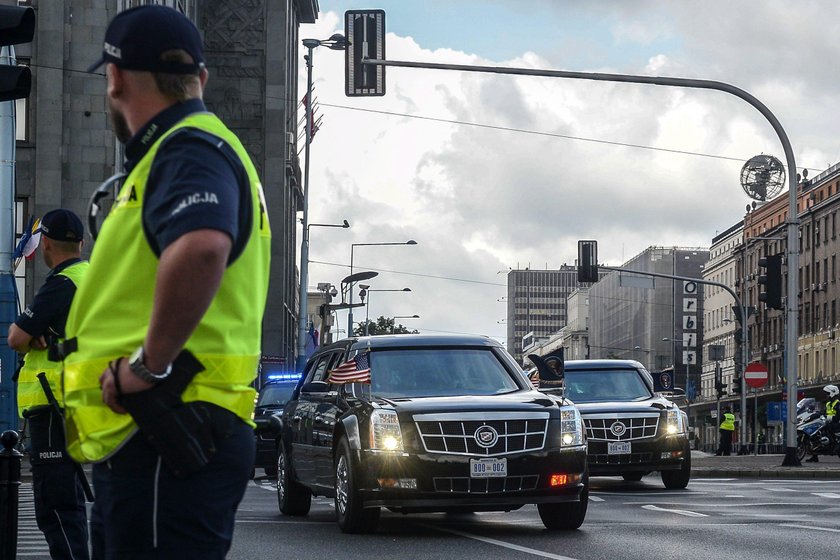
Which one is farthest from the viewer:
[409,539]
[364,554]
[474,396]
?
[474,396]

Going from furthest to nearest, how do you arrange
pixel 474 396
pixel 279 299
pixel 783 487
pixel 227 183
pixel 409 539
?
1. pixel 279 299
2. pixel 783 487
3. pixel 474 396
4. pixel 409 539
5. pixel 227 183

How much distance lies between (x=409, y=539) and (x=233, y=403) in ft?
30.1

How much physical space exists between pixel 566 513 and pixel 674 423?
8455mm

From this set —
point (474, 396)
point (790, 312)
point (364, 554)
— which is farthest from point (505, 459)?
point (790, 312)

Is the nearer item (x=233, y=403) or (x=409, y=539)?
(x=233, y=403)

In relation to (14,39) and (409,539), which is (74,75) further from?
(14,39)

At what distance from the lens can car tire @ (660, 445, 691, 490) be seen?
21.9 metres

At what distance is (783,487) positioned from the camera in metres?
22.6

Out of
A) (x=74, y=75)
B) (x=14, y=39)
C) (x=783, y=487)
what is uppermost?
(x=74, y=75)

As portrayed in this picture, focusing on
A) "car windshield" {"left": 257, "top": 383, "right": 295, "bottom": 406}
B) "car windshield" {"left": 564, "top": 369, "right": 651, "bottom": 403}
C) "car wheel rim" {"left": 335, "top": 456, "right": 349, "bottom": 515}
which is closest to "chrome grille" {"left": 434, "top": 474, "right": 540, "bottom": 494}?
"car wheel rim" {"left": 335, "top": 456, "right": 349, "bottom": 515}

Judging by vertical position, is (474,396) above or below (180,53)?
below

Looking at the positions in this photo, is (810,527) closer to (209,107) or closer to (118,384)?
Answer: (118,384)

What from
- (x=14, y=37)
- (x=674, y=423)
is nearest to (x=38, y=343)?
(x=14, y=37)

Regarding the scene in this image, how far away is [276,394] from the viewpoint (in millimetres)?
28141
